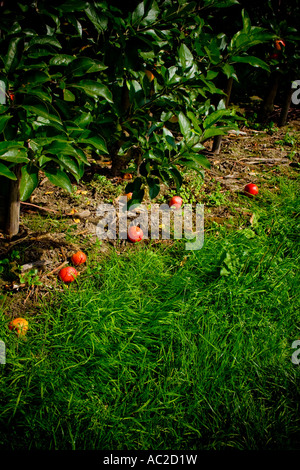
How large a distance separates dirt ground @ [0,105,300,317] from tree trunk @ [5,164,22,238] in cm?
6

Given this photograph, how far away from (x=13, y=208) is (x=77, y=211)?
593mm

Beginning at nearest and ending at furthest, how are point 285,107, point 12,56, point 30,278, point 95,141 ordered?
point 12,56 < point 95,141 < point 30,278 < point 285,107

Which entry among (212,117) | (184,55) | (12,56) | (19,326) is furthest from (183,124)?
(19,326)

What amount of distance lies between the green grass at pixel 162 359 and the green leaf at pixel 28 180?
0.80m

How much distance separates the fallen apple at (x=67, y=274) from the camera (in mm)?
2105

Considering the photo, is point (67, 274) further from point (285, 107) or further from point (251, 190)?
point (285, 107)

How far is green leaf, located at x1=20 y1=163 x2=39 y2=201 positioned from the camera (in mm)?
1336

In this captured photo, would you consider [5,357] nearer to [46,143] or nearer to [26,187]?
[26,187]

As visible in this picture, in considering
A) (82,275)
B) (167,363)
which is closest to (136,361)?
(167,363)

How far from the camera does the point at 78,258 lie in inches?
88.0

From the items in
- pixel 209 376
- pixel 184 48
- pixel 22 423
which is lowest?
pixel 22 423

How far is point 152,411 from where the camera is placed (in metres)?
1.52

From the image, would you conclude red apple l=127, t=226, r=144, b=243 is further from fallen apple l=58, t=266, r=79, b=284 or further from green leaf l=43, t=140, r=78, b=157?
green leaf l=43, t=140, r=78, b=157

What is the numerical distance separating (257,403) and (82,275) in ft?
4.16
